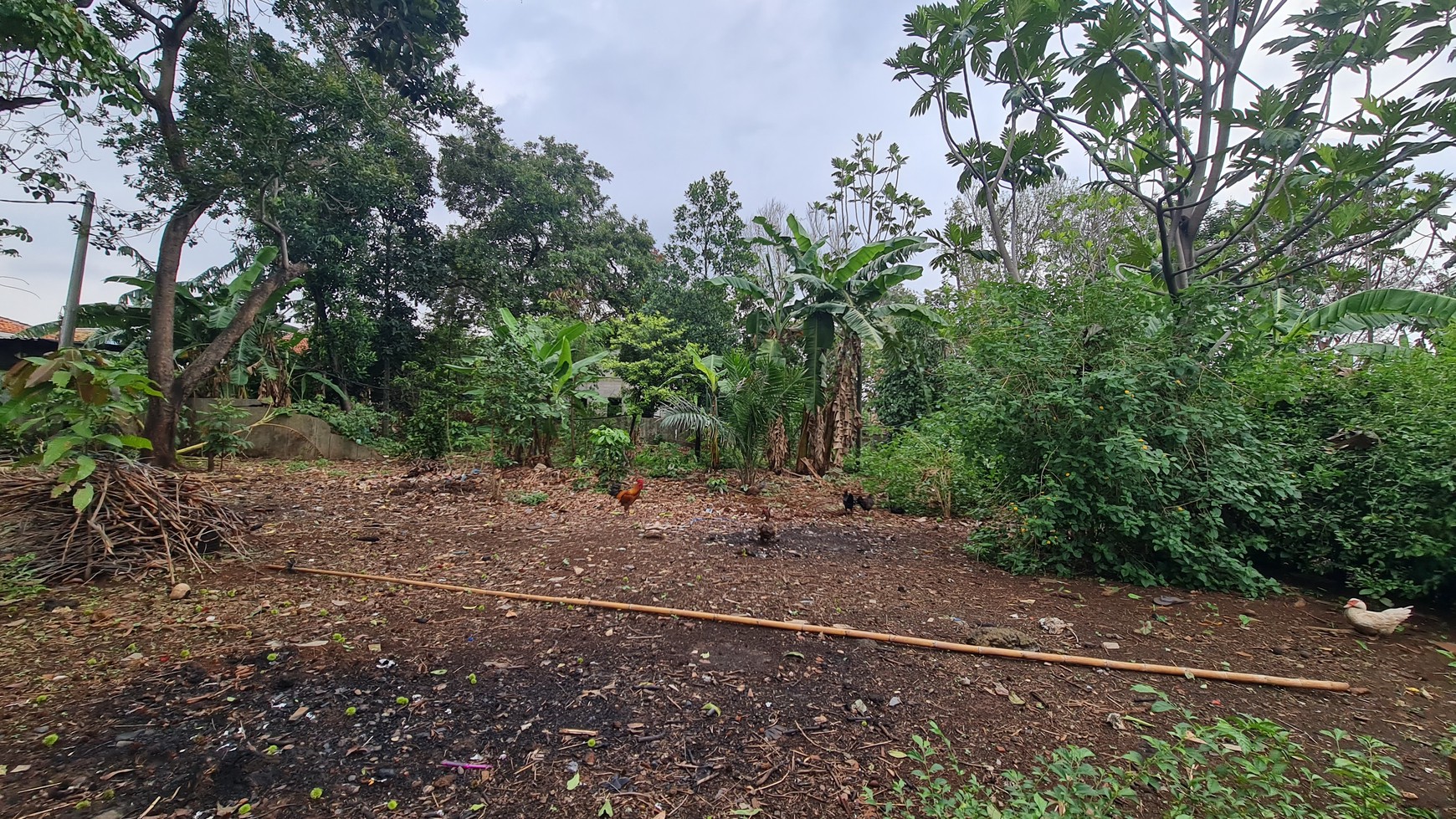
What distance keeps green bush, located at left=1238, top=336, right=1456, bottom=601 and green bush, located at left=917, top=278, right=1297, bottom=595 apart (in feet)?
0.55

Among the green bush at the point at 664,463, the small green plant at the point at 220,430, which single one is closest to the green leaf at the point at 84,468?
the green bush at the point at 664,463

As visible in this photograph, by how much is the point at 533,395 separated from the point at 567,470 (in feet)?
3.59

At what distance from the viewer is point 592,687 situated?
2.23 m

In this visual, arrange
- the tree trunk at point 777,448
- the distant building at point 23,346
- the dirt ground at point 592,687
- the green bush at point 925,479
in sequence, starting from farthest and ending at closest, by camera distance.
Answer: the distant building at point 23,346
the tree trunk at point 777,448
the green bush at point 925,479
the dirt ground at point 592,687

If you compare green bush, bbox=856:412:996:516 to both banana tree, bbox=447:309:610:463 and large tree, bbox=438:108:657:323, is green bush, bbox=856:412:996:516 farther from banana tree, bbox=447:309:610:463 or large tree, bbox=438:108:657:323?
large tree, bbox=438:108:657:323

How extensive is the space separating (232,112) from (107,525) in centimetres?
543

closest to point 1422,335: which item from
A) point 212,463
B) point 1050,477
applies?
point 1050,477

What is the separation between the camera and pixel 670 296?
472 inches

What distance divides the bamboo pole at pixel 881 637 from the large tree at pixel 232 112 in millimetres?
5523

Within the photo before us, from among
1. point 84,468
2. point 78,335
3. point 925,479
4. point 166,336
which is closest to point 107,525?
point 84,468

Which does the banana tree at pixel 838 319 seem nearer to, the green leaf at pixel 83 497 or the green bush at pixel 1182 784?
the green bush at pixel 1182 784

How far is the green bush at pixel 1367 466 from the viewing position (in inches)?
108

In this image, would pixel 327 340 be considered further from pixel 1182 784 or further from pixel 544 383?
pixel 1182 784

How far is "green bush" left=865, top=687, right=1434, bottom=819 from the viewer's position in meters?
1.48
